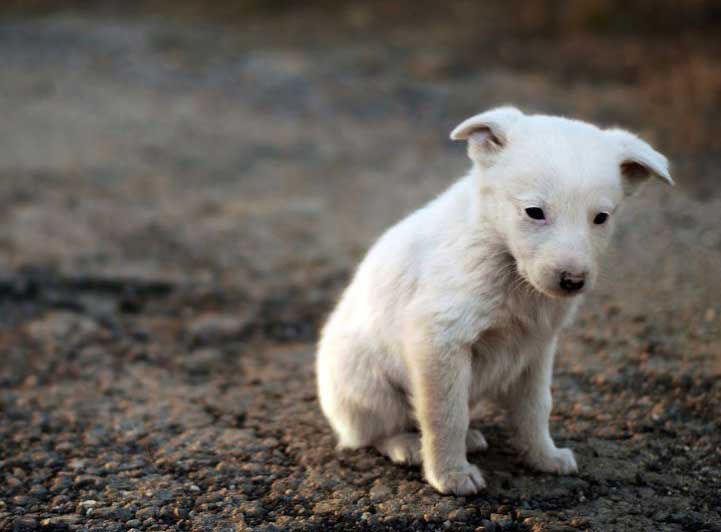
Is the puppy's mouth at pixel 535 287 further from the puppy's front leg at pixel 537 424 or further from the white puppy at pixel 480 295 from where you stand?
the puppy's front leg at pixel 537 424

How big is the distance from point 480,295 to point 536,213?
1.32 feet

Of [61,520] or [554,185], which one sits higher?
[554,185]

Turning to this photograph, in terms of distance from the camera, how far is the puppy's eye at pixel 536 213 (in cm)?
307

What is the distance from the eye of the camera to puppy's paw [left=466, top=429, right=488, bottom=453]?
3881 millimetres

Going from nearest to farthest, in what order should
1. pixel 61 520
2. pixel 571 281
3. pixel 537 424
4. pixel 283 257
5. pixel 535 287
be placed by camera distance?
1. pixel 571 281
2. pixel 535 287
3. pixel 61 520
4. pixel 537 424
5. pixel 283 257

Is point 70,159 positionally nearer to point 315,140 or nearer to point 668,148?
point 315,140

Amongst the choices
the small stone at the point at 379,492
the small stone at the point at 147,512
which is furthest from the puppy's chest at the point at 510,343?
the small stone at the point at 147,512

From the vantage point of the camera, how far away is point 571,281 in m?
3.02

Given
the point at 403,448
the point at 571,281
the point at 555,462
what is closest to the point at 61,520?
the point at 403,448

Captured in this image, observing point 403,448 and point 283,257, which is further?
point 283,257

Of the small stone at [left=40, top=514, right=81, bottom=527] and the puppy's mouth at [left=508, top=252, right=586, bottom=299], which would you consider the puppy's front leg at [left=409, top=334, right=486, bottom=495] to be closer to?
the puppy's mouth at [left=508, top=252, right=586, bottom=299]

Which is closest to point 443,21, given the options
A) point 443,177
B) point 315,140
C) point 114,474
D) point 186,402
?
point 315,140

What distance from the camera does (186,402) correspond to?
4.76 meters

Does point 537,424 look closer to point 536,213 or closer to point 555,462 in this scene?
point 555,462
